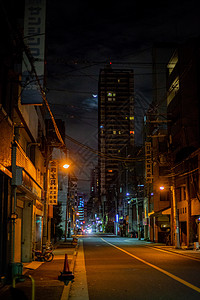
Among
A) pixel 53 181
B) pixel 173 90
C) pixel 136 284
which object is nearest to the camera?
pixel 136 284

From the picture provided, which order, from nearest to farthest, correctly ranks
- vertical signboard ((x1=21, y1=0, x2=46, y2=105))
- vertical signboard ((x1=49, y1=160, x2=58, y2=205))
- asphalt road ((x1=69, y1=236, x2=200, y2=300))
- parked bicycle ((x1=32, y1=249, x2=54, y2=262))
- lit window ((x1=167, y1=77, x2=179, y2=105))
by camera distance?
asphalt road ((x1=69, y1=236, x2=200, y2=300))
vertical signboard ((x1=21, y1=0, x2=46, y2=105))
parked bicycle ((x1=32, y1=249, x2=54, y2=262))
vertical signboard ((x1=49, y1=160, x2=58, y2=205))
lit window ((x1=167, y1=77, x2=179, y2=105))

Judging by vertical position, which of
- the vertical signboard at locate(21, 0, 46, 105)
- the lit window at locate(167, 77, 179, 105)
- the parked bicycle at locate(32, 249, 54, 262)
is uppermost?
the lit window at locate(167, 77, 179, 105)

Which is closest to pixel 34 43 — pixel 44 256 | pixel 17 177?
pixel 17 177

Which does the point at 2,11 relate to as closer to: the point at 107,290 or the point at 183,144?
the point at 107,290

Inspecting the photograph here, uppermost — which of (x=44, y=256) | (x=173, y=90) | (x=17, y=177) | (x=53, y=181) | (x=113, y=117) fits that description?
(x=113, y=117)

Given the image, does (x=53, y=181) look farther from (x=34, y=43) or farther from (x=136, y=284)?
(x=136, y=284)

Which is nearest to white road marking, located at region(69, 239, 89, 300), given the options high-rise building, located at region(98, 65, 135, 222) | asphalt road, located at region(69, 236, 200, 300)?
asphalt road, located at region(69, 236, 200, 300)

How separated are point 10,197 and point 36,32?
638cm

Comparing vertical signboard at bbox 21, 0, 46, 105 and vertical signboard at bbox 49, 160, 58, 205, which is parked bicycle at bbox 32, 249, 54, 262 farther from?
vertical signboard at bbox 21, 0, 46, 105

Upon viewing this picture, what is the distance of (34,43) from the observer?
13.7m

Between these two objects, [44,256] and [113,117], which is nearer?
[44,256]

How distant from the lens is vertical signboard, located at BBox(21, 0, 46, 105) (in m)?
13.5

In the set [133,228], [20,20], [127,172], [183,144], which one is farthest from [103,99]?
[20,20]

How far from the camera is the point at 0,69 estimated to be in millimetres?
12367
